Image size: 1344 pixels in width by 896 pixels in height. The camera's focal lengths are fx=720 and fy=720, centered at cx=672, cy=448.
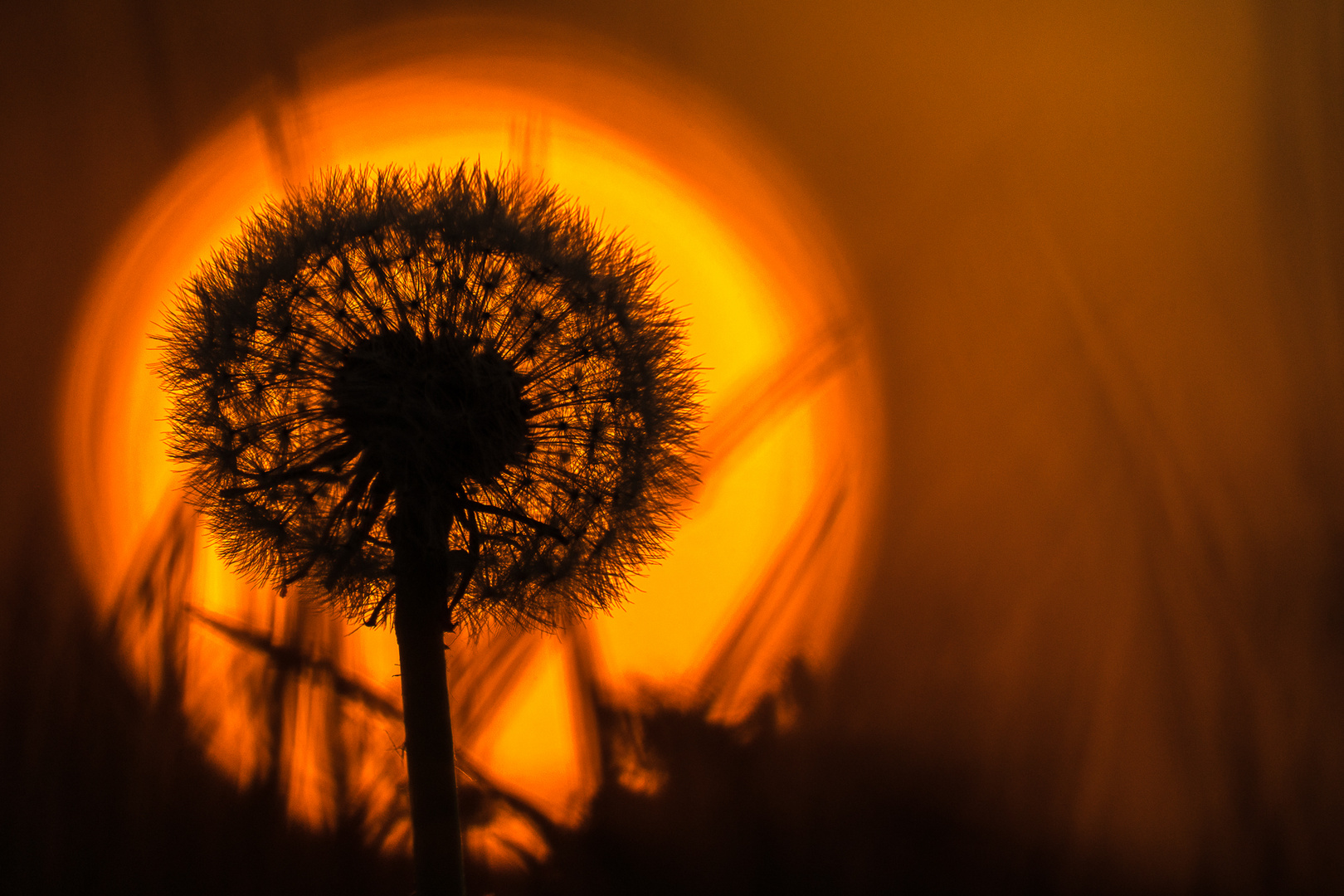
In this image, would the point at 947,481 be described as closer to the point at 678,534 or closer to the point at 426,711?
the point at 678,534

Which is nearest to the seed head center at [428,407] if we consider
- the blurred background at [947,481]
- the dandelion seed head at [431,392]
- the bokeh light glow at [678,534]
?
the dandelion seed head at [431,392]

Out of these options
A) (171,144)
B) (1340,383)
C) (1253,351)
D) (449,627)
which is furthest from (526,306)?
(1340,383)

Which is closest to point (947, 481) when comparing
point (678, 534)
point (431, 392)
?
point (678, 534)

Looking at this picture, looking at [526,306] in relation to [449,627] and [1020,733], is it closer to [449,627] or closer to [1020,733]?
[449,627]

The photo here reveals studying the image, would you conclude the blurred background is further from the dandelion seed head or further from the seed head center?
the seed head center

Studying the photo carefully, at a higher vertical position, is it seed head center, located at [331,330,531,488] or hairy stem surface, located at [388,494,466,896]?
→ seed head center, located at [331,330,531,488]

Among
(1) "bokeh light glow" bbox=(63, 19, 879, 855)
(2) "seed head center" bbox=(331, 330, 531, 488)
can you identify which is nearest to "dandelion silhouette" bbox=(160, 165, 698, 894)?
(2) "seed head center" bbox=(331, 330, 531, 488)

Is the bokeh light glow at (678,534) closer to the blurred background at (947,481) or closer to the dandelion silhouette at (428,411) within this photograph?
the blurred background at (947,481)
